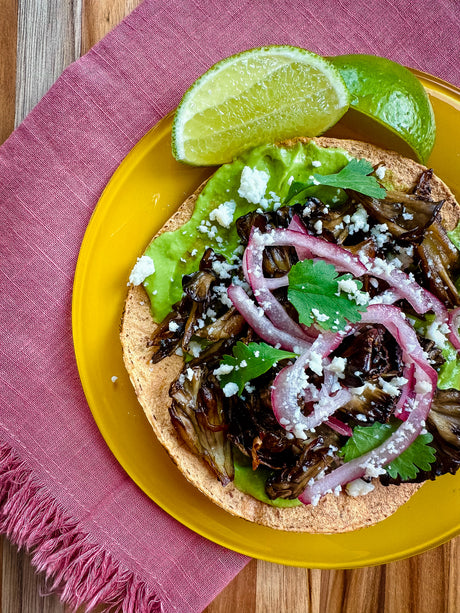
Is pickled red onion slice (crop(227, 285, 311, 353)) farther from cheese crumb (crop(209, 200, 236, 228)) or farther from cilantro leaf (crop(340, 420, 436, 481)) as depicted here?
cilantro leaf (crop(340, 420, 436, 481))

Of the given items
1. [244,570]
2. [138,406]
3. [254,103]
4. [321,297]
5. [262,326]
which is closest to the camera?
[321,297]

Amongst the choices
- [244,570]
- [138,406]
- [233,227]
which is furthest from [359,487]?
[233,227]

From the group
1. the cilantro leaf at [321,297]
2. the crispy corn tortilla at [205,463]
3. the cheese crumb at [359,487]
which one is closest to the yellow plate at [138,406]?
the crispy corn tortilla at [205,463]

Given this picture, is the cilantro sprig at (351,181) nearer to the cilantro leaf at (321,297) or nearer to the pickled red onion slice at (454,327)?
the cilantro leaf at (321,297)

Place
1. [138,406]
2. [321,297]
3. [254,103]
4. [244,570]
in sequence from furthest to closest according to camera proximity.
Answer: [244,570] → [138,406] → [254,103] → [321,297]

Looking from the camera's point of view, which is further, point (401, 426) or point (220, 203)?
point (220, 203)

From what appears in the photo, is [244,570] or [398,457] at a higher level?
[398,457]

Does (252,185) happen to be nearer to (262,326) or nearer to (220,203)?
(220,203)

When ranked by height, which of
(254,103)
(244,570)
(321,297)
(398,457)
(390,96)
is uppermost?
(254,103)
